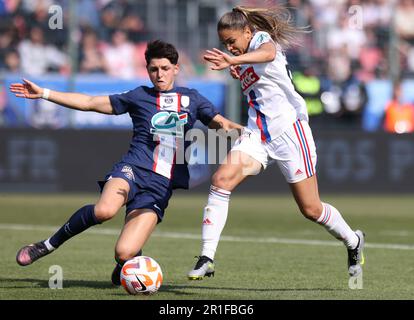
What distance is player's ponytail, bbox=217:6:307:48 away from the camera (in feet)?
25.9

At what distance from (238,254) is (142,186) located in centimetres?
305

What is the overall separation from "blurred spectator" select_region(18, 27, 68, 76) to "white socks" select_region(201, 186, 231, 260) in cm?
1313

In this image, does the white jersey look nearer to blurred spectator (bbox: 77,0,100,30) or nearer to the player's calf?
the player's calf

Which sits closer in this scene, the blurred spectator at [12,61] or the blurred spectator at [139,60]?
the blurred spectator at [12,61]

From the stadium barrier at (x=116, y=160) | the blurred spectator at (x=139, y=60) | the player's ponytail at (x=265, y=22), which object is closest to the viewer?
the player's ponytail at (x=265, y=22)

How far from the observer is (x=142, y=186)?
8.05 meters

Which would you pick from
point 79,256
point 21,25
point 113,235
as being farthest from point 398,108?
point 79,256

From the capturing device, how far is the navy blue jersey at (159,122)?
8094mm

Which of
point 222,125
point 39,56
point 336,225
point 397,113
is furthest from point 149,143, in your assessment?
point 397,113

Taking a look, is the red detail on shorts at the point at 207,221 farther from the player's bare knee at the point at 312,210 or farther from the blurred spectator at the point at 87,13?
the blurred spectator at the point at 87,13

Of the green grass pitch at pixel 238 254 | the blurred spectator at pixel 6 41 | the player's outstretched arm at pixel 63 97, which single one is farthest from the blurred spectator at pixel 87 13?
the player's outstretched arm at pixel 63 97

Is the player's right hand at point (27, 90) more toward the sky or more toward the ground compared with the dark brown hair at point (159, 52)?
more toward the ground

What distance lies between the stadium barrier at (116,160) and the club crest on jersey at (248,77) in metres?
11.3

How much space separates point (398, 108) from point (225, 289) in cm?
1388
